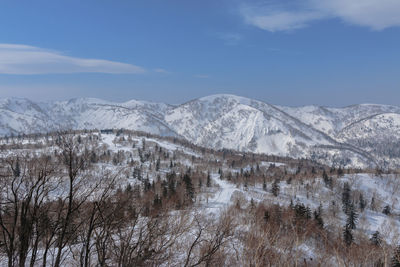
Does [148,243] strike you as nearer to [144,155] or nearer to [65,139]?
[65,139]

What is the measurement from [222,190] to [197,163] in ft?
276

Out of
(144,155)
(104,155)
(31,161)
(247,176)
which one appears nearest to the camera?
Answer: (31,161)

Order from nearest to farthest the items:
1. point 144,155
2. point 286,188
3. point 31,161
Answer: point 31,161
point 286,188
point 144,155

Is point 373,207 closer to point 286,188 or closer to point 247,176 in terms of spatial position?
point 286,188

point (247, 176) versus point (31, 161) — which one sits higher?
point (31, 161)

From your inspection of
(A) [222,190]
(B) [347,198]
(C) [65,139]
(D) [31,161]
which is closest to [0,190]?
(D) [31,161]

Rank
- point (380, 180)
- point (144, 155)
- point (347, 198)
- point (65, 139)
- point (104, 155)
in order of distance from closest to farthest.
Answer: point (65, 139) < point (347, 198) < point (380, 180) < point (104, 155) < point (144, 155)

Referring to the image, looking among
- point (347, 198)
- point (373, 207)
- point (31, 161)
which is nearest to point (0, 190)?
point (31, 161)

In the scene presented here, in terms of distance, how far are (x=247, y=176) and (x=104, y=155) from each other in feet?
338

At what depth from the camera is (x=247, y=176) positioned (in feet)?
440

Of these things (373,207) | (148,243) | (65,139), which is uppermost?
(65,139)

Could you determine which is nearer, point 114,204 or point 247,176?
point 114,204

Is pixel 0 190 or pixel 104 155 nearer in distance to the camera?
pixel 0 190

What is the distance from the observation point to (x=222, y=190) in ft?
381
